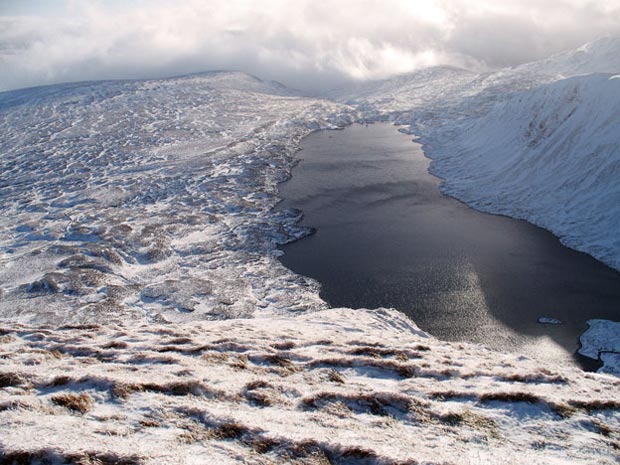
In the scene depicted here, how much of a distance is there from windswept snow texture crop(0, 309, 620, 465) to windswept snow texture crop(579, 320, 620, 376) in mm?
11791

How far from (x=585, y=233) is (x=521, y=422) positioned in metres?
→ 36.2

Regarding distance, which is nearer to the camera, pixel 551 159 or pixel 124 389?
pixel 124 389

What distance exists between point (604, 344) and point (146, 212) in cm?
4463

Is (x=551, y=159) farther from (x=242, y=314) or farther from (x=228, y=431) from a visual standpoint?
(x=228, y=431)

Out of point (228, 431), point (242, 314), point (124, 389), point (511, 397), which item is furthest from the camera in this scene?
point (242, 314)

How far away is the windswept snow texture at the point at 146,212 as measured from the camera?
32.1 m

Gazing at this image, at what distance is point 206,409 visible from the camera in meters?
10.1

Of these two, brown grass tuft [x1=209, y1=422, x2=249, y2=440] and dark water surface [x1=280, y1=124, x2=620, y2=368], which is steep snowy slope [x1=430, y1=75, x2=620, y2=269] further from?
brown grass tuft [x1=209, y1=422, x2=249, y2=440]

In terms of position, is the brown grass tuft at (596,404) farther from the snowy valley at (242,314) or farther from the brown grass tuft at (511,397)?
the brown grass tuft at (511,397)

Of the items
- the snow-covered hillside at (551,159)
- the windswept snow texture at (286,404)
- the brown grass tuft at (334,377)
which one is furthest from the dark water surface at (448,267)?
the brown grass tuft at (334,377)

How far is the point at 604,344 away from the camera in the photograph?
84.7ft

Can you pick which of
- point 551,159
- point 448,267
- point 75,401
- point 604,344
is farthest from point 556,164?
point 75,401

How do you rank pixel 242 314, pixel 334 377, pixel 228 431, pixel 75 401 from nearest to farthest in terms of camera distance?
1. pixel 228 431
2. pixel 75 401
3. pixel 334 377
4. pixel 242 314

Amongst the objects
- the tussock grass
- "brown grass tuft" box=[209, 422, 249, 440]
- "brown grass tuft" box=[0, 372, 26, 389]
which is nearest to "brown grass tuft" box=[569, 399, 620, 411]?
the tussock grass
